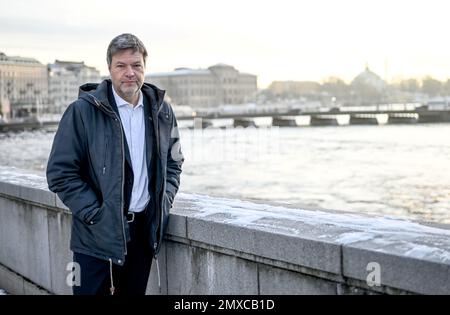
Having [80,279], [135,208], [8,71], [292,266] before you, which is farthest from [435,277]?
[8,71]

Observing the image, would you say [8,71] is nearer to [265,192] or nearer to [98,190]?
[265,192]

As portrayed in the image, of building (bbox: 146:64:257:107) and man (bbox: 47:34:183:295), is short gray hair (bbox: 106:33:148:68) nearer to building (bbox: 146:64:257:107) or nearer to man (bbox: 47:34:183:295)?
man (bbox: 47:34:183:295)

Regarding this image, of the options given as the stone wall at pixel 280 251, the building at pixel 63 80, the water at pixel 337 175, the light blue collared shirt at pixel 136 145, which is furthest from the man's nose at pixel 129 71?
the building at pixel 63 80

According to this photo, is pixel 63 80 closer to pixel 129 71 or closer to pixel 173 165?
pixel 173 165

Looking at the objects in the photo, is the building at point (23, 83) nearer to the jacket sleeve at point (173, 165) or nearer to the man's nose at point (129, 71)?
the jacket sleeve at point (173, 165)

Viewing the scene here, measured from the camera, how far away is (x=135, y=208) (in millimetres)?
3158

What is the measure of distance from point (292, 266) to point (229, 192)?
21.7 meters

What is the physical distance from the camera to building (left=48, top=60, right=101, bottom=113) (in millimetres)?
145750

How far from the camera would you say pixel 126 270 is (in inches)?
128

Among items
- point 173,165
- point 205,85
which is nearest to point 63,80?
point 205,85

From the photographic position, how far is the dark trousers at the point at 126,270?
3129 mm

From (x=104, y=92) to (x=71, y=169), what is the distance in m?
0.44

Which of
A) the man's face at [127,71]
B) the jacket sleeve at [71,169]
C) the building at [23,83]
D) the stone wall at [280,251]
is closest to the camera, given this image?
the stone wall at [280,251]

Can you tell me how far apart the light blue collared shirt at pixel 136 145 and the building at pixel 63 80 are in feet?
472
